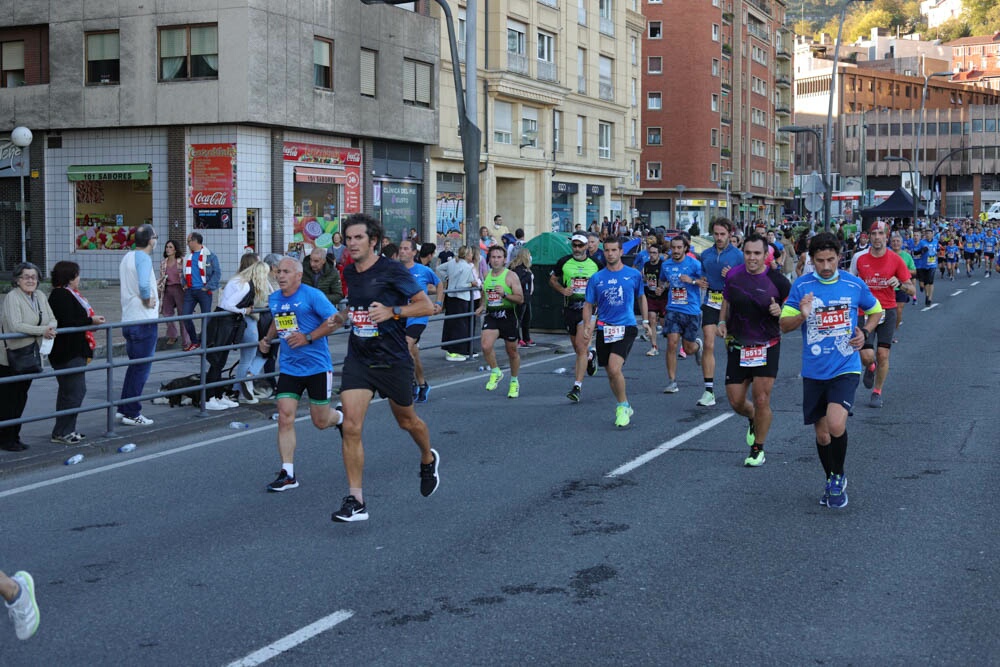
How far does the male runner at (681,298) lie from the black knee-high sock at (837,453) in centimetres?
612

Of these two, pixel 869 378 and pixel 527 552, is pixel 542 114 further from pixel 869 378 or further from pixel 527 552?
pixel 527 552

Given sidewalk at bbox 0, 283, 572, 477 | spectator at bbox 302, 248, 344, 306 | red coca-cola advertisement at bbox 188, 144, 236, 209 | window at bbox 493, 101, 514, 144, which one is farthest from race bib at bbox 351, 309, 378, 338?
window at bbox 493, 101, 514, 144

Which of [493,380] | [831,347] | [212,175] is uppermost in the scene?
[212,175]

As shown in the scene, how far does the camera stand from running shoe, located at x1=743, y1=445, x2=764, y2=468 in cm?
909

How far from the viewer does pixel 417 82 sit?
35.9 metres

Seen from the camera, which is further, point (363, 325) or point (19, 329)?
point (19, 329)

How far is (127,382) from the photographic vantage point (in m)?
11.3

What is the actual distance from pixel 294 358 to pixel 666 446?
132 inches

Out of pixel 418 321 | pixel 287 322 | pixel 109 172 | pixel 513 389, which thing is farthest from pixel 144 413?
pixel 109 172

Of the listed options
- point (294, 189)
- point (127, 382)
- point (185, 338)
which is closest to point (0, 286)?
point (294, 189)

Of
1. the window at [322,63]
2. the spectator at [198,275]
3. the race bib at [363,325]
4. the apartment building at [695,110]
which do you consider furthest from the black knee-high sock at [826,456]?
the apartment building at [695,110]

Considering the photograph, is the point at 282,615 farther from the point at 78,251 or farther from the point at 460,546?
the point at 78,251

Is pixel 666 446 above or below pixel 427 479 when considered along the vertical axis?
below

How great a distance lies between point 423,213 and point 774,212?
211 feet
